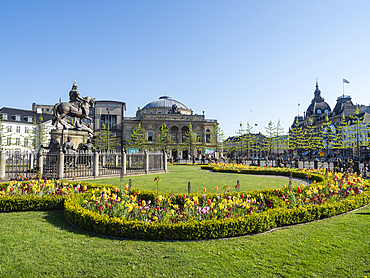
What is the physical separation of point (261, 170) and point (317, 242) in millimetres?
16321

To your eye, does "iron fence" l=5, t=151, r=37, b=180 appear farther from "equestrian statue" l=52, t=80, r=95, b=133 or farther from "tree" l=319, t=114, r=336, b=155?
"tree" l=319, t=114, r=336, b=155

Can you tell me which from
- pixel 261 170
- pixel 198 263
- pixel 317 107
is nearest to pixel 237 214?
pixel 198 263

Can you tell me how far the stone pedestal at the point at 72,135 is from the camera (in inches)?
623

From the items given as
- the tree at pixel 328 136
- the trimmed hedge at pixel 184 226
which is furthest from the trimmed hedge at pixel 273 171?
the tree at pixel 328 136

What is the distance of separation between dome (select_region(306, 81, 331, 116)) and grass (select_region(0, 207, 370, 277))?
10763 centimetres

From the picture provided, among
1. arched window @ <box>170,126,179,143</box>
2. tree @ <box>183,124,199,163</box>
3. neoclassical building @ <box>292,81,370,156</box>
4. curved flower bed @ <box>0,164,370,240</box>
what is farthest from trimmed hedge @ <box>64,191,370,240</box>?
neoclassical building @ <box>292,81,370,156</box>

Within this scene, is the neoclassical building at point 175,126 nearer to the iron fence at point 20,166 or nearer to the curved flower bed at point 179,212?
the iron fence at point 20,166

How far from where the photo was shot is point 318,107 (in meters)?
100

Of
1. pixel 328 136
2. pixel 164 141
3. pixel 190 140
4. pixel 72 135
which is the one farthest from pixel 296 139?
pixel 72 135

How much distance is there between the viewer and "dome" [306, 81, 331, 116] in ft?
324

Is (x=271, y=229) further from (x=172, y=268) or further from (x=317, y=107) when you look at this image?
(x=317, y=107)

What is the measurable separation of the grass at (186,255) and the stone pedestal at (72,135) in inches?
429

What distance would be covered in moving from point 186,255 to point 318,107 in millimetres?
112221

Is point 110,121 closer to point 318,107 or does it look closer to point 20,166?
point 20,166
